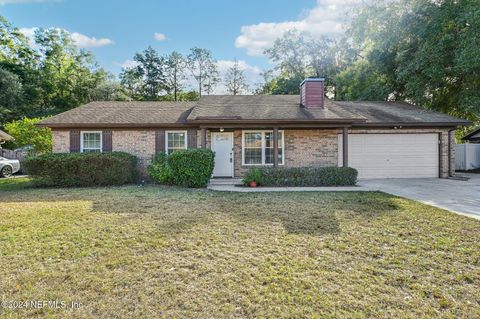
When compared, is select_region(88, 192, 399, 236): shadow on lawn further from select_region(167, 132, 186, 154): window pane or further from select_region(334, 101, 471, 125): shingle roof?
select_region(334, 101, 471, 125): shingle roof

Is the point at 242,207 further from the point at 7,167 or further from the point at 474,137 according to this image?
the point at 474,137

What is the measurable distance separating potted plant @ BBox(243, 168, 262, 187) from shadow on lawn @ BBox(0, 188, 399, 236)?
1.68m

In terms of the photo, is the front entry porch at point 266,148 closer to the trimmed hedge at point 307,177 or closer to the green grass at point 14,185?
the trimmed hedge at point 307,177

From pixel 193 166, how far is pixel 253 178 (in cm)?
221

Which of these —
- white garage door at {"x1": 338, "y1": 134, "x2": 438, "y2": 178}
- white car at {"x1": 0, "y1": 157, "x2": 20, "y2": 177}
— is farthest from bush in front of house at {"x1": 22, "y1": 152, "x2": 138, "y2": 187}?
white garage door at {"x1": 338, "y1": 134, "x2": 438, "y2": 178}

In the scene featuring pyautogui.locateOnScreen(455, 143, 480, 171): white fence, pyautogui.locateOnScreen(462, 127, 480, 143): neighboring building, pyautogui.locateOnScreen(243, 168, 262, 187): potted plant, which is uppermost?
pyautogui.locateOnScreen(462, 127, 480, 143): neighboring building

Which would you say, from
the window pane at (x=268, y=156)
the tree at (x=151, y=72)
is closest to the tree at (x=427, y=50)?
the window pane at (x=268, y=156)

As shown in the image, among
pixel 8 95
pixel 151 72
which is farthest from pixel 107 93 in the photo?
pixel 8 95

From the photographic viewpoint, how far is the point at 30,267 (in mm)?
3334

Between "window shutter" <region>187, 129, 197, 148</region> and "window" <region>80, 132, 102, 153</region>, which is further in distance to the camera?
"window shutter" <region>187, 129, 197, 148</region>

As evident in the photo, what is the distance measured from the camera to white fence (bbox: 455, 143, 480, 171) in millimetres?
15656

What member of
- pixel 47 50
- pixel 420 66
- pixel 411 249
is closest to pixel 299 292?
pixel 411 249

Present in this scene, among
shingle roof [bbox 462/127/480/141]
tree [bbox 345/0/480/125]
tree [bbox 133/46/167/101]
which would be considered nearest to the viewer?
tree [bbox 345/0/480/125]

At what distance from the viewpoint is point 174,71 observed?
1337 inches
